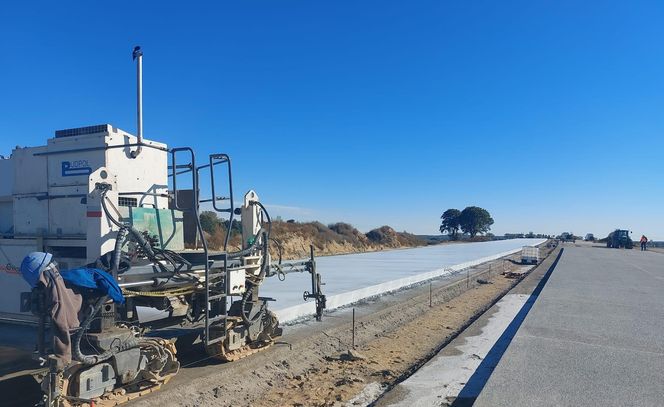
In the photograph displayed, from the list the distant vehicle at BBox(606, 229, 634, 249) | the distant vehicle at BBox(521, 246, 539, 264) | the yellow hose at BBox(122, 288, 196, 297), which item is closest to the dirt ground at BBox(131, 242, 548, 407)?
the yellow hose at BBox(122, 288, 196, 297)

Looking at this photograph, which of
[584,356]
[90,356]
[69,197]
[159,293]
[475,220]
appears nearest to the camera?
[90,356]

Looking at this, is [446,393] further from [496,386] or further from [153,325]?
[153,325]

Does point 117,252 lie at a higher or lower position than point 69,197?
lower

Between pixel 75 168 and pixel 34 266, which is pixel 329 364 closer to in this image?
pixel 75 168

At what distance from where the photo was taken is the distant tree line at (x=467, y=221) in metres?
106

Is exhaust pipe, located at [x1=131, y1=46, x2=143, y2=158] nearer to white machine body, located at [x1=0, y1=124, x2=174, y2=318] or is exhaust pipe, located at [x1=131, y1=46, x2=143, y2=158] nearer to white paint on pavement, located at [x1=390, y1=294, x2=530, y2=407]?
white machine body, located at [x1=0, y1=124, x2=174, y2=318]

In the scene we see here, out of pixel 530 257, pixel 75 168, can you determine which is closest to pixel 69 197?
pixel 75 168

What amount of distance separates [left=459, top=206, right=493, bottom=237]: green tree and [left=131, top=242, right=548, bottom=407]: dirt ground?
312 ft

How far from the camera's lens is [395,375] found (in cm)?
817

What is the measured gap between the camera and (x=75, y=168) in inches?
251

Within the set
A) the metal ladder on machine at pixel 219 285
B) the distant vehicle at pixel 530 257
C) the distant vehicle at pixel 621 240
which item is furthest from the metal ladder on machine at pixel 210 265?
the distant vehicle at pixel 621 240

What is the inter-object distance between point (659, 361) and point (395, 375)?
3.88 meters

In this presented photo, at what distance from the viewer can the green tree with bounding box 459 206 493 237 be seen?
346 feet

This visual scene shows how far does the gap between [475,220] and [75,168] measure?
104725mm
